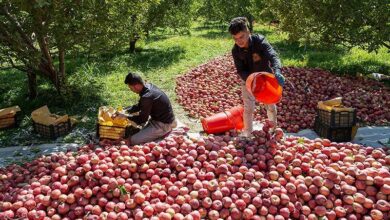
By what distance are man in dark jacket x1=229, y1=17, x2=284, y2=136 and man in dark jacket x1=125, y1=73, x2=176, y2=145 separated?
130 cm

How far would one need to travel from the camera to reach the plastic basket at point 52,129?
273 inches

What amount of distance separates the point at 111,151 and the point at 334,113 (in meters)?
3.52

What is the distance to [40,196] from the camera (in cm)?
420

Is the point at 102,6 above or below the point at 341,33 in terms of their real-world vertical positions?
above

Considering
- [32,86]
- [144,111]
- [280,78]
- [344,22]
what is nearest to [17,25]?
[32,86]

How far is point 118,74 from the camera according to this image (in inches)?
453

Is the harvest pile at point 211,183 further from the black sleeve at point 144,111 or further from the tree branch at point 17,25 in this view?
the tree branch at point 17,25

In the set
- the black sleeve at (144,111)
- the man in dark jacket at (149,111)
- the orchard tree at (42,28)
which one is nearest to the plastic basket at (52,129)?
the man in dark jacket at (149,111)

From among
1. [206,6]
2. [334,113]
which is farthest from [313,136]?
[206,6]

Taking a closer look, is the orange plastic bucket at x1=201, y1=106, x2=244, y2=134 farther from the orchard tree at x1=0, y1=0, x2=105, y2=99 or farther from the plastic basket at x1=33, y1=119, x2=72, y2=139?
the orchard tree at x1=0, y1=0, x2=105, y2=99

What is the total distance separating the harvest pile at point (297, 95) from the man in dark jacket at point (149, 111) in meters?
1.67

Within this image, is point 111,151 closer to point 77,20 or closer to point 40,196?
point 40,196

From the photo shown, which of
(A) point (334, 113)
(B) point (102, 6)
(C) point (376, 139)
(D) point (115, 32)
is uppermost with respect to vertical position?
(B) point (102, 6)

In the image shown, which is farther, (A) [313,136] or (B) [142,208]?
(A) [313,136]
